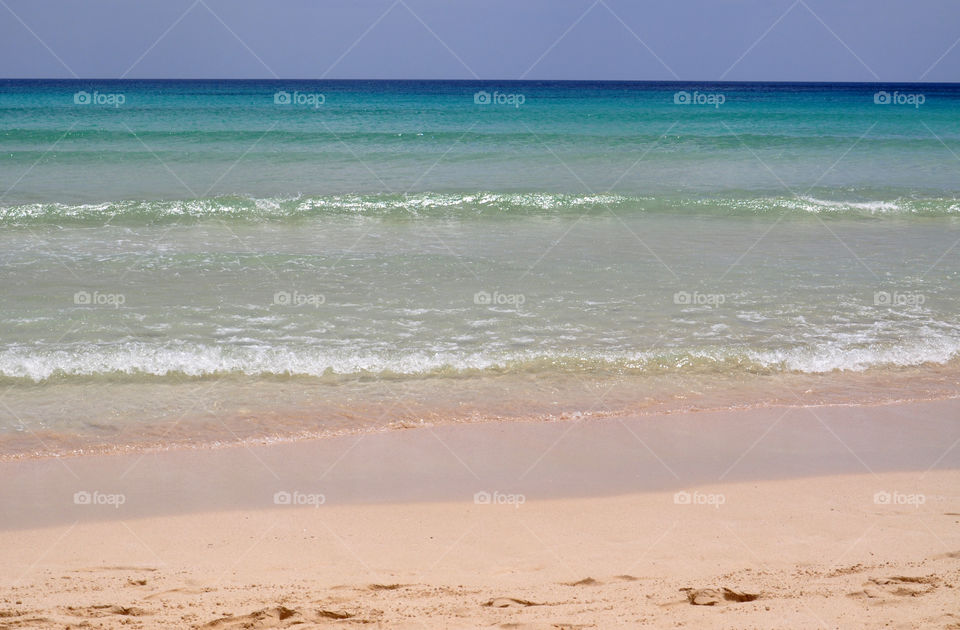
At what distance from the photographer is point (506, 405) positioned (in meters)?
5.74

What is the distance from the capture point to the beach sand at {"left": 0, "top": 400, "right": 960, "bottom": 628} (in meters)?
3.24

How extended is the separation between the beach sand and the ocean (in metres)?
0.49

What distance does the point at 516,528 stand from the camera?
4.07m

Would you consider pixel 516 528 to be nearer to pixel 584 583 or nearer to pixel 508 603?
pixel 584 583

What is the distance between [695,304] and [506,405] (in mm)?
3244

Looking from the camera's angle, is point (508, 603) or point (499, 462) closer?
point (508, 603)

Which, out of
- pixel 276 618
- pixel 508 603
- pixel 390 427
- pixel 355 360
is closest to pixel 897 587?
pixel 508 603

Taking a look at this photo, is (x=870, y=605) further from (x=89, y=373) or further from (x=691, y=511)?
(x=89, y=373)

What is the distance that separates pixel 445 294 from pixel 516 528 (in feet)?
15.1

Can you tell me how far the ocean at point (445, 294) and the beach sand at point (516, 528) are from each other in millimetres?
494

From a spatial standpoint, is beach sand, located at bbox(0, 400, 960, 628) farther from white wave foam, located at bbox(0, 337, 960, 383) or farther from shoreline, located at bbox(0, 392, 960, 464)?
white wave foam, located at bbox(0, 337, 960, 383)

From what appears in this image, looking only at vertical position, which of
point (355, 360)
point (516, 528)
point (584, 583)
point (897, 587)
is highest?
point (355, 360)

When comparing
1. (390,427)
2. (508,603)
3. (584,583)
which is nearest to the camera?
(508,603)

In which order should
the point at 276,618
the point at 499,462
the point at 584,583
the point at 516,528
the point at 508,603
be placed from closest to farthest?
the point at 276,618 < the point at 508,603 < the point at 584,583 < the point at 516,528 < the point at 499,462
